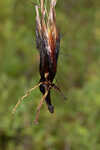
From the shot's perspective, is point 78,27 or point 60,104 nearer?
point 60,104

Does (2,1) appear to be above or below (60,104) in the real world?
above

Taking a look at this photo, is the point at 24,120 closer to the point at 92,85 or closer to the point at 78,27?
the point at 92,85

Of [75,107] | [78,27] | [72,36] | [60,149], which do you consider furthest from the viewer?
[78,27]

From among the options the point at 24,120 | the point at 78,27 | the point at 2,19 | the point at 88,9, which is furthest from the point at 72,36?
the point at 24,120

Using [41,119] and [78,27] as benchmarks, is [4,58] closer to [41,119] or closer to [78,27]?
[78,27]

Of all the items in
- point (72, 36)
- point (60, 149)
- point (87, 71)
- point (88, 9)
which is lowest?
point (60, 149)

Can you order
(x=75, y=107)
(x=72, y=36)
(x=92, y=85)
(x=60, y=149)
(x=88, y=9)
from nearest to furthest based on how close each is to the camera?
(x=92, y=85), (x=75, y=107), (x=60, y=149), (x=72, y=36), (x=88, y=9)
